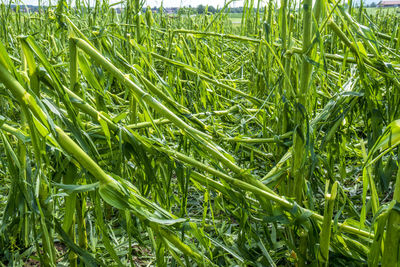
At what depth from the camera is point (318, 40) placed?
0.84 m

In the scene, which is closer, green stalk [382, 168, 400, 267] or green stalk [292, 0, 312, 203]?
green stalk [382, 168, 400, 267]

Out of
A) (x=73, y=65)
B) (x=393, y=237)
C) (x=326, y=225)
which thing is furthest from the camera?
(x=73, y=65)

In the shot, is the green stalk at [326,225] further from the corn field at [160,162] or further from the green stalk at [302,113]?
the green stalk at [302,113]

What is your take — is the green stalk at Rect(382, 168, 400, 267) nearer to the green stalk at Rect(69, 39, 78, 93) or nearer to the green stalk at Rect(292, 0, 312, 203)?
the green stalk at Rect(292, 0, 312, 203)

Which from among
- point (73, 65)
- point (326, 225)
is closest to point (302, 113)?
point (326, 225)

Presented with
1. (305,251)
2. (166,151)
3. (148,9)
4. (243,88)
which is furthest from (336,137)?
(243,88)

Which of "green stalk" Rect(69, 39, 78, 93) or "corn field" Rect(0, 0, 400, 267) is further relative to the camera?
"green stalk" Rect(69, 39, 78, 93)

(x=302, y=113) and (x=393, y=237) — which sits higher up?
(x=302, y=113)

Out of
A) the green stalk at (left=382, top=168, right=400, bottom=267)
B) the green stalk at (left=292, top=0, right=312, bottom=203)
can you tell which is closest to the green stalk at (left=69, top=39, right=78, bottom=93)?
the green stalk at (left=292, top=0, right=312, bottom=203)

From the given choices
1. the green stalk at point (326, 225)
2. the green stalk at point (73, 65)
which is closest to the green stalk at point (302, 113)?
the green stalk at point (326, 225)

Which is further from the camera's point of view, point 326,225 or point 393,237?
point 326,225

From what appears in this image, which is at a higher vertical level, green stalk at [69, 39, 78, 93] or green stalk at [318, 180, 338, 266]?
green stalk at [69, 39, 78, 93]

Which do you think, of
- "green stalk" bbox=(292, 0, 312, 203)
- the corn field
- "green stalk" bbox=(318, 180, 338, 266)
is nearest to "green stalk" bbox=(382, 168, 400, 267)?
the corn field

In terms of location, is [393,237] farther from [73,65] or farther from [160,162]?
[73,65]
